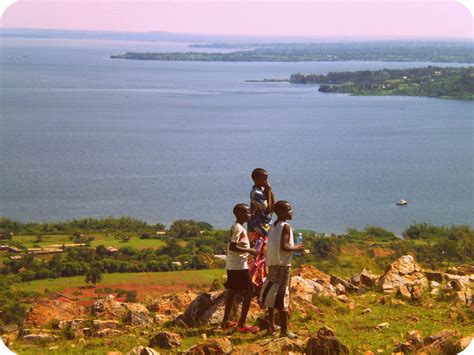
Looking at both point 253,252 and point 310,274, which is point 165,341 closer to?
point 253,252

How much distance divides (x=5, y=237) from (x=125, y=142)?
83.3 feet

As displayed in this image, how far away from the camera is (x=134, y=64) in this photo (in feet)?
474

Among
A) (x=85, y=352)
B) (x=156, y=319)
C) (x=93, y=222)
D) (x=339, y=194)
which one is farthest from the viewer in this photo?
(x=339, y=194)

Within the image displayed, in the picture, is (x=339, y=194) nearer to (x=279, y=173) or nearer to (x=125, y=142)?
(x=279, y=173)

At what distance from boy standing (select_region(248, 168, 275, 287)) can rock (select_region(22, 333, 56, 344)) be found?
146cm

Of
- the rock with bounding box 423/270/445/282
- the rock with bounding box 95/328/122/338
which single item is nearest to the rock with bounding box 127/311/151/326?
the rock with bounding box 95/328/122/338

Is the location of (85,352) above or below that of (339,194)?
above

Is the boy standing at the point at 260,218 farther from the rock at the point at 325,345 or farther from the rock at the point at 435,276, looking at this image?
the rock at the point at 435,276

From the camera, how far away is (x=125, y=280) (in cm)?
1828

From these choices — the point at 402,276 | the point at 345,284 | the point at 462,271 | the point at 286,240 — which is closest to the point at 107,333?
A: the point at 286,240

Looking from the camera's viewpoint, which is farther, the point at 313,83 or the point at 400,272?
the point at 313,83

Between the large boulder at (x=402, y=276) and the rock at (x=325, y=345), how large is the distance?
6.86ft

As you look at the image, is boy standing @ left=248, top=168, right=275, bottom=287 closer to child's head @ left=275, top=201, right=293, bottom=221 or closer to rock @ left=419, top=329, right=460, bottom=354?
child's head @ left=275, top=201, right=293, bottom=221

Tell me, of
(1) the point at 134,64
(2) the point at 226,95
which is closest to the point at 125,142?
(2) the point at 226,95
